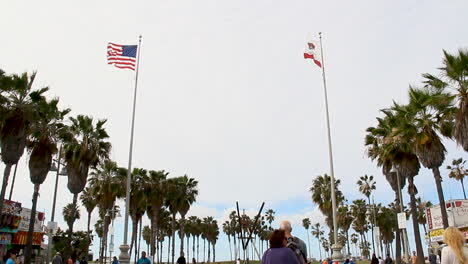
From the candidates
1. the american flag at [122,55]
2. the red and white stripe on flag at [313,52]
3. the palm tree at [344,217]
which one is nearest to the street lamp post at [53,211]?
the american flag at [122,55]

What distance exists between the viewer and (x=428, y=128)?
2083 cm

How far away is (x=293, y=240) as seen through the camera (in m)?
6.07

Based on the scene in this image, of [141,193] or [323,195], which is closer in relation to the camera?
[141,193]

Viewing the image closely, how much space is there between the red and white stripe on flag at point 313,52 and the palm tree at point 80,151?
15905 millimetres

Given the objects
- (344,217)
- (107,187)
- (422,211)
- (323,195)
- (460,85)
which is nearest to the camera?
(460,85)

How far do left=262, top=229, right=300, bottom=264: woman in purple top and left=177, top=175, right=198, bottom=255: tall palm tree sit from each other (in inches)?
1783

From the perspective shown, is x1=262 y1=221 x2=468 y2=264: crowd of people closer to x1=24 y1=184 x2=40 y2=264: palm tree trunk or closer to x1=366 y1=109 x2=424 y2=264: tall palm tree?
x1=366 y1=109 x2=424 y2=264: tall palm tree

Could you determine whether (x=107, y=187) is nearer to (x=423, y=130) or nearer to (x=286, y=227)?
(x=423, y=130)

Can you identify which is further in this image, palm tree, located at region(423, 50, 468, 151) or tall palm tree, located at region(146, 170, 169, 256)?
tall palm tree, located at region(146, 170, 169, 256)

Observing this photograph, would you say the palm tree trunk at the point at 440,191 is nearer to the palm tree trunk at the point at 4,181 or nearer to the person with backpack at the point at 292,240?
the person with backpack at the point at 292,240

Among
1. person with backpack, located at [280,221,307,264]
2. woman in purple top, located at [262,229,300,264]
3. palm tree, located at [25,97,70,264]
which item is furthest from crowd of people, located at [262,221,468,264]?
palm tree, located at [25,97,70,264]

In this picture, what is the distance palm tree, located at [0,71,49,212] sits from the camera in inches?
821

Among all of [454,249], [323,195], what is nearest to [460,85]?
[454,249]

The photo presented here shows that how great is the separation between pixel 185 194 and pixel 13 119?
31376 millimetres
